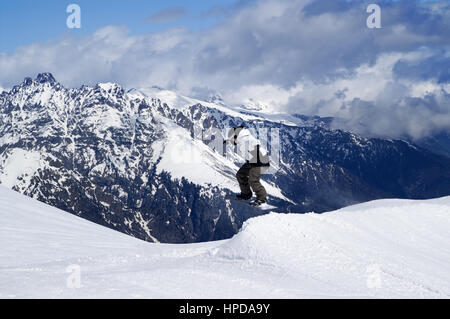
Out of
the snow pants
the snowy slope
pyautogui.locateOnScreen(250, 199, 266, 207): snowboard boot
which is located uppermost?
the snow pants

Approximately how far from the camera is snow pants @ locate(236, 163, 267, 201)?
75.4 feet

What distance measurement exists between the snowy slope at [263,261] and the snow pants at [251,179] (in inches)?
60.2

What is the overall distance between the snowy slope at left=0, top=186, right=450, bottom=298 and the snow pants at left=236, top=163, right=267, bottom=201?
60.2 inches

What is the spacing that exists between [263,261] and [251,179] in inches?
175

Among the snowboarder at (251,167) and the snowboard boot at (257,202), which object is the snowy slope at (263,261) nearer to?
the snowboard boot at (257,202)

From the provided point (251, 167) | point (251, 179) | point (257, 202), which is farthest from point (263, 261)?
point (251, 167)

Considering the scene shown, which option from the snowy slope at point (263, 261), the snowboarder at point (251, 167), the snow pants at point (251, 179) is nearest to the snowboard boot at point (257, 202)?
the snowboarder at point (251, 167)

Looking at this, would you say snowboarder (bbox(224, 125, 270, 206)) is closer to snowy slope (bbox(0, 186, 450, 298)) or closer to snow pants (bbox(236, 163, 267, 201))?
snow pants (bbox(236, 163, 267, 201))

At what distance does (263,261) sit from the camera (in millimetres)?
20516

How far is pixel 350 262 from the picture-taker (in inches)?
826

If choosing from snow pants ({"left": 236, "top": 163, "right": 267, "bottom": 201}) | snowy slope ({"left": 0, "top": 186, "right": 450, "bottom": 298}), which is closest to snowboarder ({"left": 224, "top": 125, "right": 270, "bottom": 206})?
snow pants ({"left": 236, "top": 163, "right": 267, "bottom": 201})

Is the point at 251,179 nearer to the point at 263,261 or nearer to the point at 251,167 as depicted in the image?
the point at 251,167
